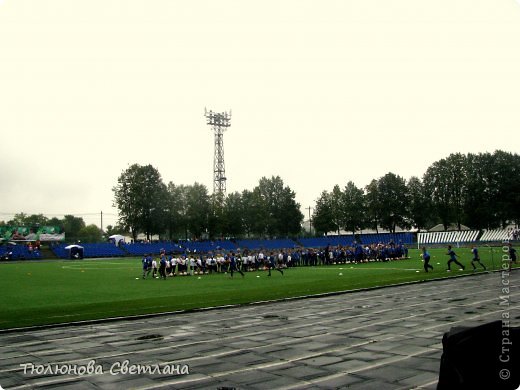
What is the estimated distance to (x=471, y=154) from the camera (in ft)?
297

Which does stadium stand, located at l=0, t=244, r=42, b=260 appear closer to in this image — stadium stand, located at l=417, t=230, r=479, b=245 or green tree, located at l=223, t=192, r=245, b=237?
green tree, located at l=223, t=192, r=245, b=237

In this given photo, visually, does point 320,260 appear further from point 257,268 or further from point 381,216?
point 381,216

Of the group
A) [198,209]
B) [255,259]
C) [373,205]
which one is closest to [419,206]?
[373,205]

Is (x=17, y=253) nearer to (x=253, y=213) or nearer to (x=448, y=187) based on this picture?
(x=253, y=213)

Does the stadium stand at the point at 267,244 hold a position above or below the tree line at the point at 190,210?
below

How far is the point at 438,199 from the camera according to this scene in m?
94.6

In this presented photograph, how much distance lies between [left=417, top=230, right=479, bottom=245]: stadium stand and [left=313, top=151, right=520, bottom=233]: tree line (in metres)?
14.8

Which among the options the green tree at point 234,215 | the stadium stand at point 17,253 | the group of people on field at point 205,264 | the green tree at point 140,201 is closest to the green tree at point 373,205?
the green tree at point 234,215

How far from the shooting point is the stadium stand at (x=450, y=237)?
224 ft

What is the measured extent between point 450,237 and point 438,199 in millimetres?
25276

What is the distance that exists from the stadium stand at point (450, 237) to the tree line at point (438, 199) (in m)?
14.8

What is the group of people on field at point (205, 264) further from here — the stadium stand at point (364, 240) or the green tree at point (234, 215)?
the green tree at point (234, 215)

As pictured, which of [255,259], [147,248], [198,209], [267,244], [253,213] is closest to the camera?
[255,259]

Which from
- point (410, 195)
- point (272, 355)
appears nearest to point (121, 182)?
point (410, 195)
